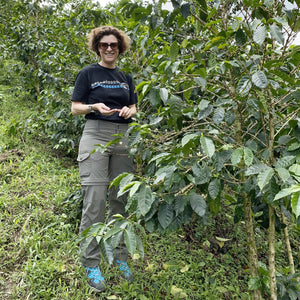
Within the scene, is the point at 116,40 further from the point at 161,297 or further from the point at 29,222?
the point at 161,297

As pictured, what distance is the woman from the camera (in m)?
1.94

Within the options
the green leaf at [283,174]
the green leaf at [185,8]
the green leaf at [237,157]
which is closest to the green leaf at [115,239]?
the green leaf at [237,157]

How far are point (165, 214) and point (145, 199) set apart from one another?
189mm

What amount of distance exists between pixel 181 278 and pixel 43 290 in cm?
105

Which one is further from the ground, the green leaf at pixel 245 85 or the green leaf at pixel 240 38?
the green leaf at pixel 240 38

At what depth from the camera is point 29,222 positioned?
240cm

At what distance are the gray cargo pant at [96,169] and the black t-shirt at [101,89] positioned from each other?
0.09m

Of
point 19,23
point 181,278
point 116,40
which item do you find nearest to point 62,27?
point 19,23

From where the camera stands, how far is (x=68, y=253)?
2.17 metres

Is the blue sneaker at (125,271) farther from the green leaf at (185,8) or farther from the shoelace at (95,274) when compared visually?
the green leaf at (185,8)

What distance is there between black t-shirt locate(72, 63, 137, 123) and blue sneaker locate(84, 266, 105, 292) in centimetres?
109

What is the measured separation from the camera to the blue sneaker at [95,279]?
188cm

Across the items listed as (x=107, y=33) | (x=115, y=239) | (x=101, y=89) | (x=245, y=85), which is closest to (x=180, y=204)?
(x=115, y=239)

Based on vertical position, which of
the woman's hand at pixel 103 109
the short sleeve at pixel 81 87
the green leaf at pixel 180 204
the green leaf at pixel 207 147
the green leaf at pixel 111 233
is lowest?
the green leaf at pixel 111 233
